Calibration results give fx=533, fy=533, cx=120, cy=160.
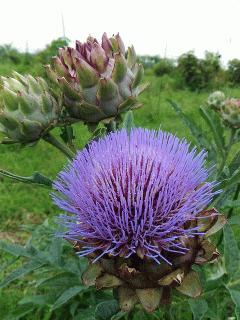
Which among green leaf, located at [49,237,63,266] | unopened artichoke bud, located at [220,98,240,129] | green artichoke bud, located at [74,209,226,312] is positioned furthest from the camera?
unopened artichoke bud, located at [220,98,240,129]

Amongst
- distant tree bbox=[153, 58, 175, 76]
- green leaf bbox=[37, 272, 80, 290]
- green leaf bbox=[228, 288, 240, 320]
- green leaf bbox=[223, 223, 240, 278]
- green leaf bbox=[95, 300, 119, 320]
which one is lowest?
distant tree bbox=[153, 58, 175, 76]

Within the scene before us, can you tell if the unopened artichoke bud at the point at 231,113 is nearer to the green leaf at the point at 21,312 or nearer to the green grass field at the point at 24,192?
the green grass field at the point at 24,192

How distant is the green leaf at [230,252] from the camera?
2.90ft

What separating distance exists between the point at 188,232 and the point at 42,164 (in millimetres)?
1878

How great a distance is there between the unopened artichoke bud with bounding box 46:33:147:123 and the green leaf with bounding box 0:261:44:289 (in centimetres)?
31

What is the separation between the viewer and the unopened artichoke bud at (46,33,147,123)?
35.4 inches

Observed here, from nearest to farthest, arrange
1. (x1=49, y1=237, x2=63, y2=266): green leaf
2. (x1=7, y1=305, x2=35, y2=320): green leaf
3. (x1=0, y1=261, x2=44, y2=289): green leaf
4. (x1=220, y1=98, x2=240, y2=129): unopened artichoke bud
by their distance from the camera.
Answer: (x1=0, y1=261, x2=44, y2=289): green leaf, (x1=49, y1=237, x2=63, y2=266): green leaf, (x1=7, y1=305, x2=35, y2=320): green leaf, (x1=220, y1=98, x2=240, y2=129): unopened artichoke bud

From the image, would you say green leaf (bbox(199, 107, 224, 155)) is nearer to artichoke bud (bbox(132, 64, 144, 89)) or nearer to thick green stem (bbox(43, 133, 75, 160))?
artichoke bud (bbox(132, 64, 144, 89))

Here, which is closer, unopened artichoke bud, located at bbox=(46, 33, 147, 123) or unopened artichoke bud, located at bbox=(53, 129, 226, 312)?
unopened artichoke bud, located at bbox=(53, 129, 226, 312)

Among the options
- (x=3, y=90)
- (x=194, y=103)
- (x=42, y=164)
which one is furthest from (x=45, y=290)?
(x=194, y=103)

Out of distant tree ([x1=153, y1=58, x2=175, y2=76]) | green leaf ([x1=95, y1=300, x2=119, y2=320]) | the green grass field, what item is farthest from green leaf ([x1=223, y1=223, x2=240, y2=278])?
distant tree ([x1=153, y1=58, x2=175, y2=76])

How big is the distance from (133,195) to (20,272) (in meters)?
0.33

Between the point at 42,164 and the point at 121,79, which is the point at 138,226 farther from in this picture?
the point at 42,164

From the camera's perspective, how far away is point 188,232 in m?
0.77
